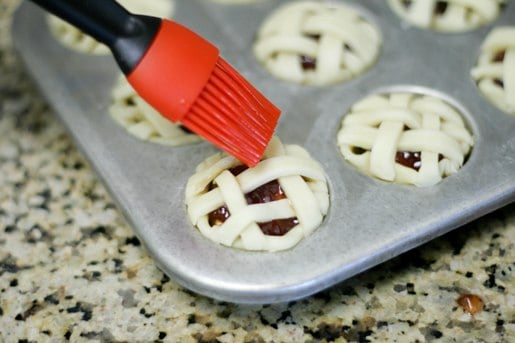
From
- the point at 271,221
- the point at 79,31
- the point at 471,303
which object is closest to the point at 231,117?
the point at 271,221

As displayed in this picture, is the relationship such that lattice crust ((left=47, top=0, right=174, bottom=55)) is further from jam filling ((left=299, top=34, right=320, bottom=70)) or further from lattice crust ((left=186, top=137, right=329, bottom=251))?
Result: lattice crust ((left=186, top=137, right=329, bottom=251))

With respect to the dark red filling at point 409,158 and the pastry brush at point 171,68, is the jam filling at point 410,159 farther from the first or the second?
the pastry brush at point 171,68

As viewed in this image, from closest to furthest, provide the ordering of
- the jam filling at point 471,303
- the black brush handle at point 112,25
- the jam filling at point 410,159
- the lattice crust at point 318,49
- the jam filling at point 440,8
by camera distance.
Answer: the black brush handle at point 112,25 < the jam filling at point 471,303 < the jam filling at point 410,159 < the lattice crust at point 318,49 < the jam filling at point 440,8

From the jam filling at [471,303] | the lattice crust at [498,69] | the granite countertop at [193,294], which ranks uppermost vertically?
the lattice crust at [498,69]

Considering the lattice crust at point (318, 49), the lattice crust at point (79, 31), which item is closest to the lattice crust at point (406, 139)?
the lattice crust at point (318, 49)

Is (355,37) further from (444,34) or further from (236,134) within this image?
(236,134)

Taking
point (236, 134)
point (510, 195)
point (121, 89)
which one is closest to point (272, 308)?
point (236, 134)
